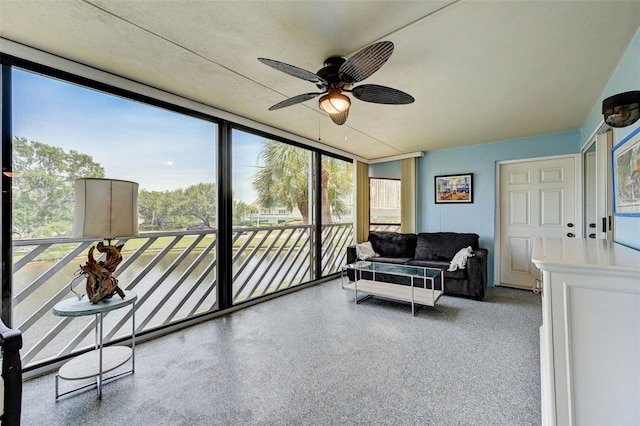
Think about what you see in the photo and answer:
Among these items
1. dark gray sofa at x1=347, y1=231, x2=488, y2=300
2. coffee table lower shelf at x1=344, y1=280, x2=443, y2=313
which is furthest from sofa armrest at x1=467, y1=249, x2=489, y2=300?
coffee table lower shelf at x1=344, y1=280, x2=443, y2=313

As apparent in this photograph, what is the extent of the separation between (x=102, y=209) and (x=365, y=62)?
6.01 feet

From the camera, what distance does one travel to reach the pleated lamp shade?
1.65 m

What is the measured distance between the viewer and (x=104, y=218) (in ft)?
5.57

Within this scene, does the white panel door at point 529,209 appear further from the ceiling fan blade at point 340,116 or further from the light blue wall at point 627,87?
the ceiling fan blade at point 340,116

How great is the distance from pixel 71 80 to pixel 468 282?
4.61m

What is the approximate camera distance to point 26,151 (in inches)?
77.4

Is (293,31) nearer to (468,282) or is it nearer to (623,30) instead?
(623,30)

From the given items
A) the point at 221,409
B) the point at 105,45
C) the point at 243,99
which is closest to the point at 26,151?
the point at 105,45

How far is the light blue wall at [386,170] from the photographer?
5.47 meters

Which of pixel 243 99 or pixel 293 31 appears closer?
pixel 293 31

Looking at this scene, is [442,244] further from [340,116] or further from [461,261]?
[340,116]

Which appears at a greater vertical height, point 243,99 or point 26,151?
point 243,99

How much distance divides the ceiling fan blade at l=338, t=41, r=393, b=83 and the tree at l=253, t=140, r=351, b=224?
2.28 metres

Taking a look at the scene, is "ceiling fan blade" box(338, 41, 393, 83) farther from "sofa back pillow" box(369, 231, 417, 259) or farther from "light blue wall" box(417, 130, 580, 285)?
"light blue wall" box(417, 130, 580, 285)
